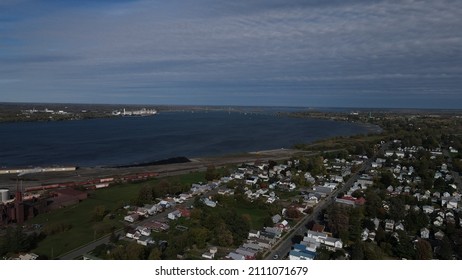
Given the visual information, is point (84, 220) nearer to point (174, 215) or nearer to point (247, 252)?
point (174, 215)

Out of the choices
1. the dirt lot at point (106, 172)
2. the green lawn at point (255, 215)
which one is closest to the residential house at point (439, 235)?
the green lawn at point (255, 215)

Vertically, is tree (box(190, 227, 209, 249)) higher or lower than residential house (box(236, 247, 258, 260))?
higher

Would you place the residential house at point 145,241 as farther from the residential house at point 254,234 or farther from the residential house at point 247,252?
the residential house at point 254,234

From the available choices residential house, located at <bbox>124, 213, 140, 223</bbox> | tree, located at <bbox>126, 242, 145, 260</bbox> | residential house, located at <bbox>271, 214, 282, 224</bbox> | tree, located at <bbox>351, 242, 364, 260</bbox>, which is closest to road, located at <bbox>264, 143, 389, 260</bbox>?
residential house, located at <bbox>271, 214, 282, 224</bbox>

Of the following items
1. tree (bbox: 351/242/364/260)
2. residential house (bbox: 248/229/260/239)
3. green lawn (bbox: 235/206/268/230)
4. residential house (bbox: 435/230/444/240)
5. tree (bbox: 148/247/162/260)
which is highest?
tree (bbox: 148/247/162/260)

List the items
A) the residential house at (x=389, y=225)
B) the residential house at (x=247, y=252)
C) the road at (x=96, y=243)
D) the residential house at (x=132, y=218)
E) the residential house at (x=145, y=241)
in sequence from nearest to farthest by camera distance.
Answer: the residential house at (x=247, y=252)
the road at (x=96, y=243)
the residential house at (x=145, y=241)
the residential house at (x=389, y=225)
the residential house at (x=132, y=218)

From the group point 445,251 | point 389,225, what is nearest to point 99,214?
point 389,225

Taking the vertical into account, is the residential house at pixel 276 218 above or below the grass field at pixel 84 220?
above

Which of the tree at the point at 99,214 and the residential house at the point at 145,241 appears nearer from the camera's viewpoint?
the residential house at the point at 145,241

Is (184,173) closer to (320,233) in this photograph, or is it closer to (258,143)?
(320,233)

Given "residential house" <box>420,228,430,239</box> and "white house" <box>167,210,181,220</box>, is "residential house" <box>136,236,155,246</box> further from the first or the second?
"residential house" <box>420,228,430,239</box>

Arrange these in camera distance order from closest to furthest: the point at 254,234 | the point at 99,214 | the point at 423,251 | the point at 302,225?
1. the point at 423,251
2. the point at 254,234
3. the point at 302,225
4. the point at 99,214
